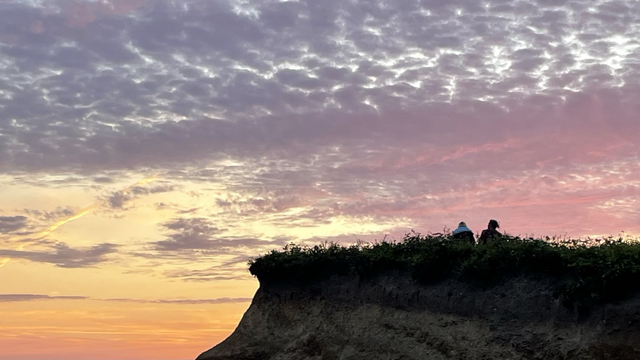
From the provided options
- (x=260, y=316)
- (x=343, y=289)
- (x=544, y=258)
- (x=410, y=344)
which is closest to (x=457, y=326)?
(x=410, y=344)

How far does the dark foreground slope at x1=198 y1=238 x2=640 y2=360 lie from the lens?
21.3 meters

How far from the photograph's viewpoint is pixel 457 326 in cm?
2402

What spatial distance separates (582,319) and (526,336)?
1.70 meters

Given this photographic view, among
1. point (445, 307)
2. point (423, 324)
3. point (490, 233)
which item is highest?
point (490, 233)

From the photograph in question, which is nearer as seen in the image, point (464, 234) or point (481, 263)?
point (481, 263)

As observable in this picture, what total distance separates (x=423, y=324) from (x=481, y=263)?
109 inches

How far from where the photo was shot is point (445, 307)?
2467 cm

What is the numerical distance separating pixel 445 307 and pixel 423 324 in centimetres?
92

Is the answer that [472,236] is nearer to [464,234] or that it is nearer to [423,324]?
[464,234]

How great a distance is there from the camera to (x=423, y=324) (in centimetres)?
2488

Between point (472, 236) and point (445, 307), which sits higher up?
point (472, 236)

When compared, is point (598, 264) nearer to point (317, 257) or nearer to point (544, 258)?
point (544, 258)

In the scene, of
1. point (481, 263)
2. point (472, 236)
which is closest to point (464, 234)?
point (472, 236)

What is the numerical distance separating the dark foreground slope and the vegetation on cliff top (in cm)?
4
